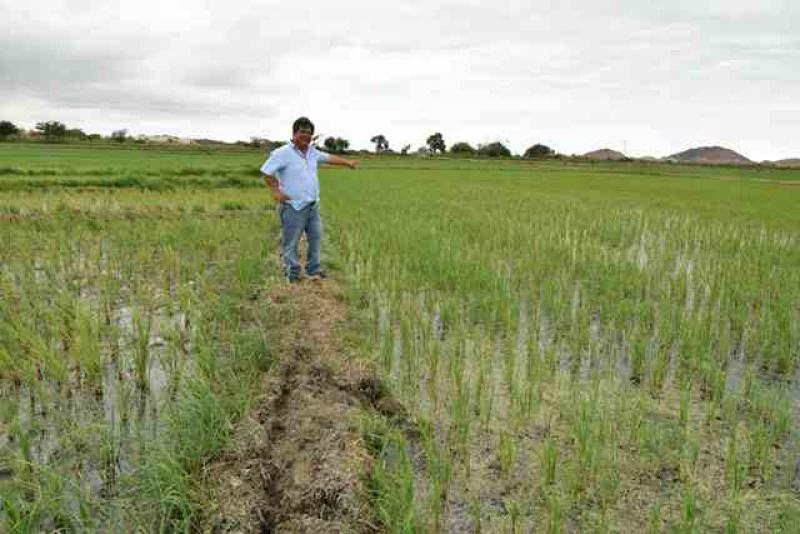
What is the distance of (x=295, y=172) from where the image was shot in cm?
459

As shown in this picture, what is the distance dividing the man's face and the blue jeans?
542mm

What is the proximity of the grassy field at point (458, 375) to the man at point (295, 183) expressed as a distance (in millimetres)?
518

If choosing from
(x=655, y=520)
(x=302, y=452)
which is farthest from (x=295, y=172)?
(x=655, y=520)

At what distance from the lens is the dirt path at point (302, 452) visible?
181 cm

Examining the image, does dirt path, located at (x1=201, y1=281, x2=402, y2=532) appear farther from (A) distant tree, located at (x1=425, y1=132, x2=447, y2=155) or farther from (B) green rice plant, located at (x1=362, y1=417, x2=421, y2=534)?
(A) distant tree, located at (x1=425, y1=132, x2=447, y2=155)

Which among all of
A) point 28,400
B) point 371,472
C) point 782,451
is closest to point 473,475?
point 371,472

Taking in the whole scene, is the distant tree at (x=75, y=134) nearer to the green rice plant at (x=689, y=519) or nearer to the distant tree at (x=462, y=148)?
the distant tree at (x=462, y=148)

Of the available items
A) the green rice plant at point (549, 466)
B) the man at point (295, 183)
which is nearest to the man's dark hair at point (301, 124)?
the man at point (295, 183)

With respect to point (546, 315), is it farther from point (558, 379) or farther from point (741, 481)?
point (741, 481)

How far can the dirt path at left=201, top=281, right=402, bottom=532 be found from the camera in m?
1.81

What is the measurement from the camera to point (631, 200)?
14.5m

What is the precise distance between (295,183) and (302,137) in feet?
Answer: 1.30

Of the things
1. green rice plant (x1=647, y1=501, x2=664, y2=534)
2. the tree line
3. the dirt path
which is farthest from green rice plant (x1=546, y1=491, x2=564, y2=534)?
the tree line

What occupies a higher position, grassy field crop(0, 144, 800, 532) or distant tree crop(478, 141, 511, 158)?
distant tree crop(478, 141, 511, 158)
